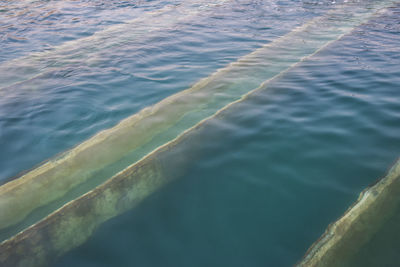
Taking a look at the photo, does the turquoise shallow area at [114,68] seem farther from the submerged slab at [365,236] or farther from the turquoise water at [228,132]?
the submerged slab at [365,236]

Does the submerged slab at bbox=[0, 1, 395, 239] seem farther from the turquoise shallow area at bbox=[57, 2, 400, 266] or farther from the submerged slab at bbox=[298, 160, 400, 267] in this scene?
the submerged slab at bbox=[298, 160, 400, 267]

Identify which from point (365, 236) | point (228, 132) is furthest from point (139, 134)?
point (365, 236)

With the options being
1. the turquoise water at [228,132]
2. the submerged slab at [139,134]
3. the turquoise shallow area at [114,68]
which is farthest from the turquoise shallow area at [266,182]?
the turquoise shallow area at [114,68]

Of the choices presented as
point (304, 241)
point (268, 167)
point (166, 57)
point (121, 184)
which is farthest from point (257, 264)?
point (166, 57)

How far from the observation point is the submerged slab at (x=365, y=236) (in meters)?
A: 2.32

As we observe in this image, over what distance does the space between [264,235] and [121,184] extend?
1528 millimetres

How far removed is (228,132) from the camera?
4.16m

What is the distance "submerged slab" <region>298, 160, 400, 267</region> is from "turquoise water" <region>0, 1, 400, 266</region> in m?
0.12

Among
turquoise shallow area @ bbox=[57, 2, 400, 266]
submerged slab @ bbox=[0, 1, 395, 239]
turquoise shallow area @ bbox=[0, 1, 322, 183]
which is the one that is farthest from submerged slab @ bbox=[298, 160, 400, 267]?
turquoise shallow area @ bbox=[0, 1, 322, 183]

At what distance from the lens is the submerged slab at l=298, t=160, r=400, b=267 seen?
2.32 metres

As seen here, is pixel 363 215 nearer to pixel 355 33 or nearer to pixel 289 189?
pixel 289 189

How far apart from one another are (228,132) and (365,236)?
82.4 inches

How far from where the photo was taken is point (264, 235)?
266cm

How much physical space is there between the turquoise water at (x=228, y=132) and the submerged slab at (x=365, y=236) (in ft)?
0.40
